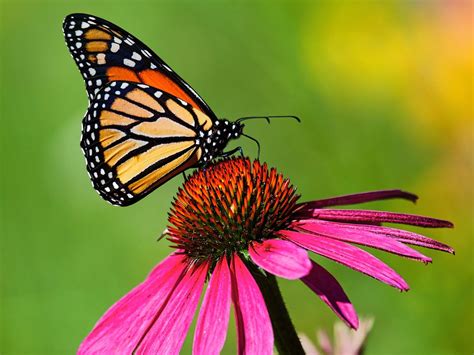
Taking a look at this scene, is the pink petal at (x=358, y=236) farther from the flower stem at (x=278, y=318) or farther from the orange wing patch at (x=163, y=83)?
the orange wing patch at (x=163, y=83)

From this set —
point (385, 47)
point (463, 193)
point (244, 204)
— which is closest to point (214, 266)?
point (244, 204)

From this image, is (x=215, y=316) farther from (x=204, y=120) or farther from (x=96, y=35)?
(x=96, y=35)

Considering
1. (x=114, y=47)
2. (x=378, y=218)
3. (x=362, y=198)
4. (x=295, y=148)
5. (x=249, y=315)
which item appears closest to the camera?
(x=249, y=315)

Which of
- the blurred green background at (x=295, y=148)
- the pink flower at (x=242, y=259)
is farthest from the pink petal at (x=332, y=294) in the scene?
the blurred green background at (x=295, y=148)

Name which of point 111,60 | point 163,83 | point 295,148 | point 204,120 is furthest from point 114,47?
point 295,148

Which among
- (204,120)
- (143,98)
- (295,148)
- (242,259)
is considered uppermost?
(143,98)

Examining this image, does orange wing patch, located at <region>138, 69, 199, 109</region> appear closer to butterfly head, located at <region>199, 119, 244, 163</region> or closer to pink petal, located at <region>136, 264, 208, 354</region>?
butterfly head, located at <region>199, 119, 244, 163</region>
